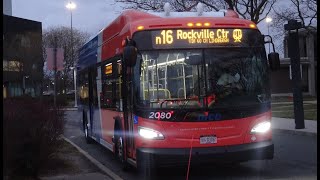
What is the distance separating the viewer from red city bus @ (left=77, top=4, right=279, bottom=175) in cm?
899

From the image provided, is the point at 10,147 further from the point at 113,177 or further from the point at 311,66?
the point at 311,66

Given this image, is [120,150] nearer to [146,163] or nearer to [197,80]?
[146,163]

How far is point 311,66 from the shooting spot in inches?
2143

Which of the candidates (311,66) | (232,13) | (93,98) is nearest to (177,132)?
(232,13)

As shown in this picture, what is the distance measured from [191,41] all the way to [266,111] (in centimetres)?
185

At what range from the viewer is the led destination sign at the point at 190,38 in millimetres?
9328

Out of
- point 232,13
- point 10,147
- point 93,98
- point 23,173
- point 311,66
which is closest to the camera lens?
point 10,147

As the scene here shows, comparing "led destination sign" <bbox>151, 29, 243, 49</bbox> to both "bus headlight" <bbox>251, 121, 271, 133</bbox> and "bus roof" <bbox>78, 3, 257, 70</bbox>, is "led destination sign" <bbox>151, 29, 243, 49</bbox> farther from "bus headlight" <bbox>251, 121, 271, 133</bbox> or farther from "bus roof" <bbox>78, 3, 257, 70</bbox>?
"bus headlight" <bbox>251, 121, 271, 133</bbox>

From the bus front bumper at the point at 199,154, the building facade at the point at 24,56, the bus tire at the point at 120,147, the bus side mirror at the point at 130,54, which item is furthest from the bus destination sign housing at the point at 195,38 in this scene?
the building facade at the point at 24,56

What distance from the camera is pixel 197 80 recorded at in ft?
30.1

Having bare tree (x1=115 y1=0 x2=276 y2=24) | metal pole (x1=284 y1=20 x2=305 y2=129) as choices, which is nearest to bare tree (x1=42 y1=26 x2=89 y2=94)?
bare tree (x1=115 y1=0 x2=276 y2=24)

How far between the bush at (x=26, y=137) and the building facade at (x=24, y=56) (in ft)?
103

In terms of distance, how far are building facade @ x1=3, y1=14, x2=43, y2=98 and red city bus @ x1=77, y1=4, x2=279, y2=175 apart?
31.9m

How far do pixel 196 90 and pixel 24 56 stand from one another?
39.0m
